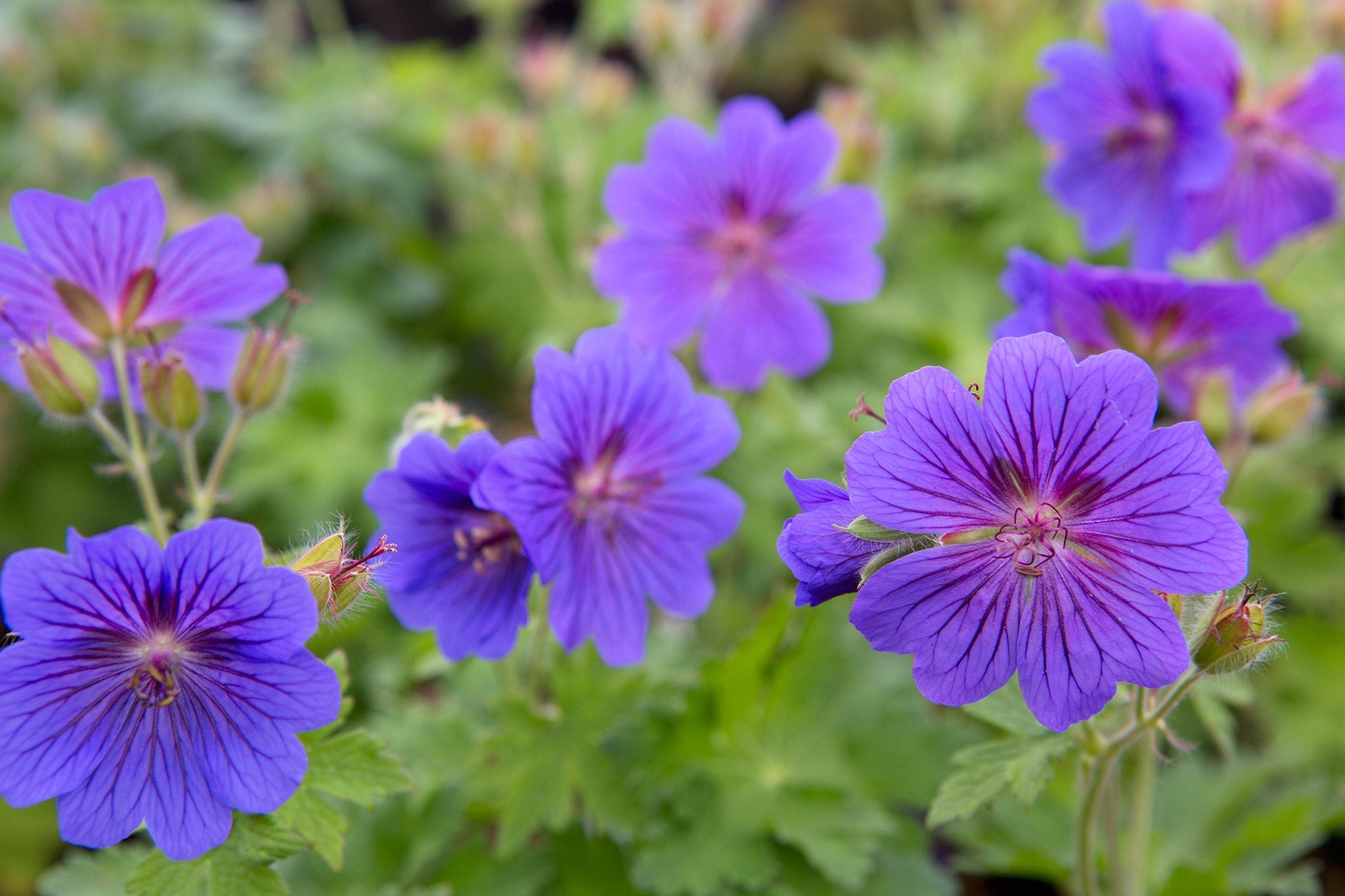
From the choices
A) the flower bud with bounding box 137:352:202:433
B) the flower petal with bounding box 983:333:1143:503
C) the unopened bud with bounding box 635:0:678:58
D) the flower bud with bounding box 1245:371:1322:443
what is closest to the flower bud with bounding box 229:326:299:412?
the flower bud with bounding box 137:352:202:433

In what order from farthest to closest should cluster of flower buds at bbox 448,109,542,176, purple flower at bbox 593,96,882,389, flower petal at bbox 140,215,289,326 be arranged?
cluster of flower buds at bbox 448,109,542,176, purple flower at bbox 593,96,882,389, flower petal at bbox 140,215,289,326

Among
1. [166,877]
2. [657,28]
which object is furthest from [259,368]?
[657,28]

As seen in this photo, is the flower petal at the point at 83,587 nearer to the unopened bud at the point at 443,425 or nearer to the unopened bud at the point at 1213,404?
the unopened bud at the point at 443,425

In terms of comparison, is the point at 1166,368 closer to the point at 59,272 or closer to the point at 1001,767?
the point at 1001,767

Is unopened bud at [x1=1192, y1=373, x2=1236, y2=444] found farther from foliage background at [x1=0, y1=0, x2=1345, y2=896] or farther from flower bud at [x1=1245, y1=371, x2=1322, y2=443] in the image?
foliage background at [x1=0, y1=0, x2=1345, y2=896]

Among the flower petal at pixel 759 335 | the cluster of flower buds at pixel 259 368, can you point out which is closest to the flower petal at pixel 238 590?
the cluster of flower buds at pixel 259 368
